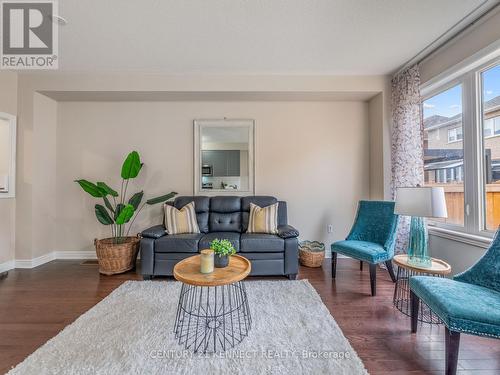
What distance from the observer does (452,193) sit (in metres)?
2.68

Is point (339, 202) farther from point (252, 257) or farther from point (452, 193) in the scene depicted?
point (252, 257)

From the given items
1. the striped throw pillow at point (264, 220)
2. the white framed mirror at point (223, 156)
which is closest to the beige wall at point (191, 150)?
the white framed mirror at point (223, 156)

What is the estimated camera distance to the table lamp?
2.07 meters

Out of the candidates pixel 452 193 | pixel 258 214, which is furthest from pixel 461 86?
pixel 258 214

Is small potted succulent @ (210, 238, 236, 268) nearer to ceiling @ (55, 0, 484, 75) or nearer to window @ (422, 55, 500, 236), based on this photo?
ceiling @ (55, 0, 484, 75)

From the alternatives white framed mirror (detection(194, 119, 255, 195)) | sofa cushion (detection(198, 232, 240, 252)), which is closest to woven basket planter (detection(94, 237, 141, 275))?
sofa cushion (detection(198, 232, 240, 252))

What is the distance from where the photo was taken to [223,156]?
3.84m

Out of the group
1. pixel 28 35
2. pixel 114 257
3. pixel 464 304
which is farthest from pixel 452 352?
pixel 28 35

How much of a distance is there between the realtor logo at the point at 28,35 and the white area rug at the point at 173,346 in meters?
2.89

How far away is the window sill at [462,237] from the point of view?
2212 millimetres

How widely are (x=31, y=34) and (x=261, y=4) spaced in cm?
249

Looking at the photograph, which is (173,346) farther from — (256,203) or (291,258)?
(256,203)

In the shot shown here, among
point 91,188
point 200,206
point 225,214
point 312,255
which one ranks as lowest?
point 312,255

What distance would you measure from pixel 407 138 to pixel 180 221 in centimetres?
328
